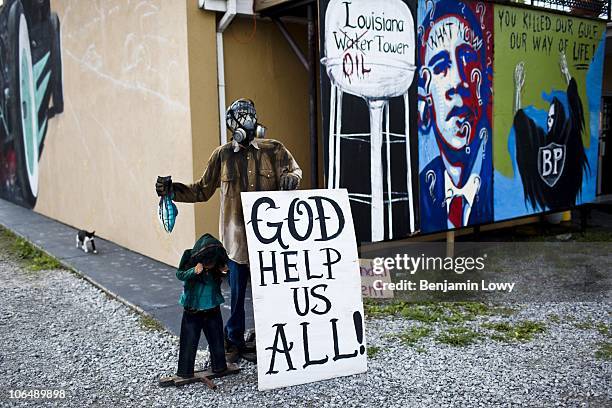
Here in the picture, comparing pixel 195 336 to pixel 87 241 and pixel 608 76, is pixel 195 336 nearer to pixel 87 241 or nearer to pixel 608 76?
pixel 87 241

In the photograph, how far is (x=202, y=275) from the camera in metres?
3.84

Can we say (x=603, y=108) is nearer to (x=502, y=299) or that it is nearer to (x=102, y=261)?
(x=502, y=299)

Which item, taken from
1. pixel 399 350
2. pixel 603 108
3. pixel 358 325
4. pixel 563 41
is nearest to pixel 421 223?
pixel 399 350

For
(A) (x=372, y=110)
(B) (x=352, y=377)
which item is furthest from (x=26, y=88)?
(B) (x=352, y=377)

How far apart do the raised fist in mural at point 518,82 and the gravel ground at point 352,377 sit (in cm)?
298

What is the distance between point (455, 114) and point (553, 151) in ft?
7.36

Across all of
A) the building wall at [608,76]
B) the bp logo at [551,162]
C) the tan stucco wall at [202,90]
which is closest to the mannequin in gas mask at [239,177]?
the tan stucco wall at [202,90]

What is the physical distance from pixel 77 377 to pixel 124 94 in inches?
180

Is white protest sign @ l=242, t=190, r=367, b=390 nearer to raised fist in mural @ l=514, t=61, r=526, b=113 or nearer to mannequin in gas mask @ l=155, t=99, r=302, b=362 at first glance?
mannequin in gas mask @ l=155, t=99, r=302, b=362

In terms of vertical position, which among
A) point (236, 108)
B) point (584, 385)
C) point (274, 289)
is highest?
point (236, 108)

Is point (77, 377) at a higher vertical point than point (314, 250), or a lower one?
lower

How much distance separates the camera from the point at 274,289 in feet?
12.6

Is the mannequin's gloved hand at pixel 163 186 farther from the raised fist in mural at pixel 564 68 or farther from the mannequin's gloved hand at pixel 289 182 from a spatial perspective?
the raised fist in mural at pixel 564 68

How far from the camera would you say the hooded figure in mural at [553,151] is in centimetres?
766
